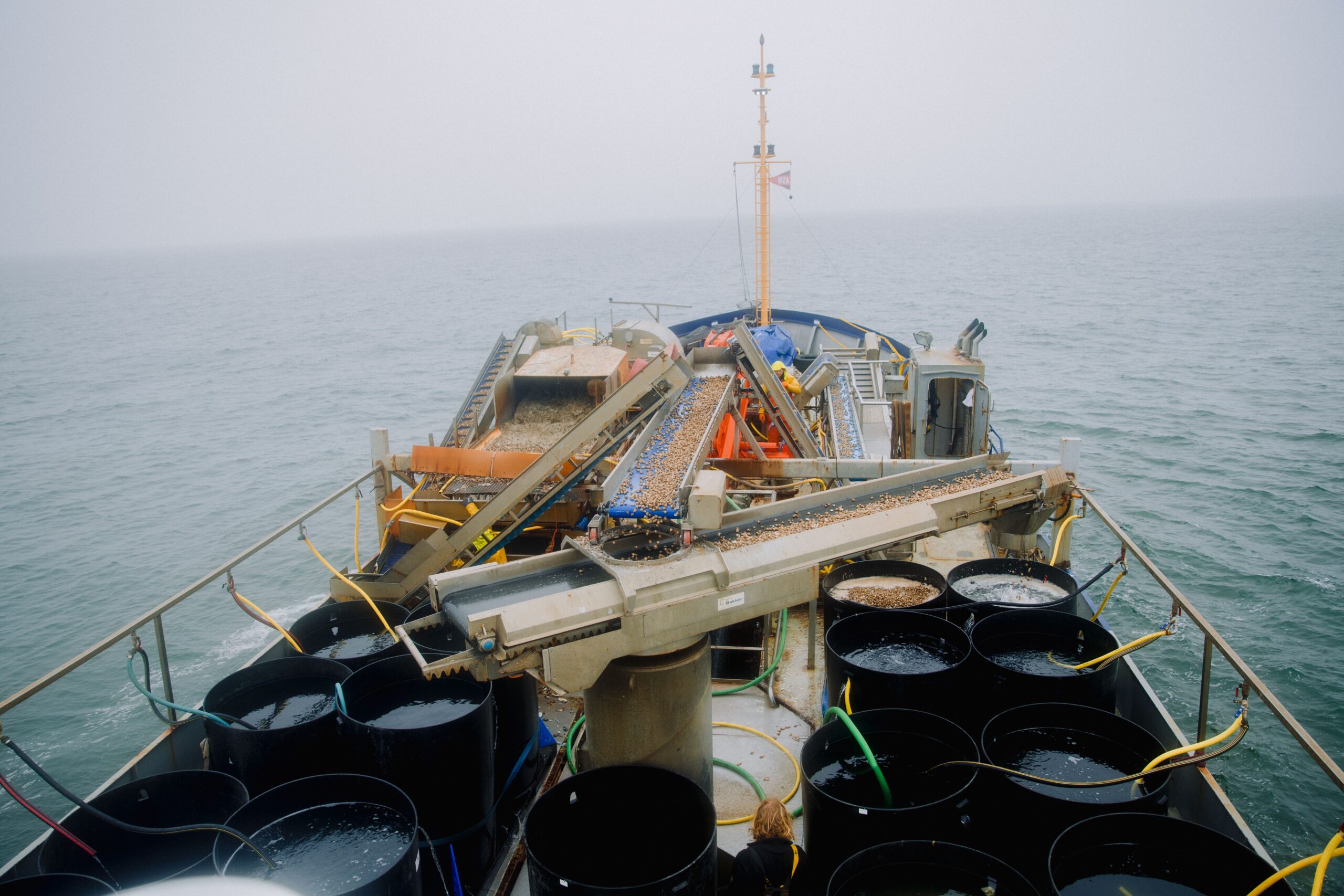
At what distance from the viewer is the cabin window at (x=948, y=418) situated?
14664mm

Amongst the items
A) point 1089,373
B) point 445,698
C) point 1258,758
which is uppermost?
point 445,698

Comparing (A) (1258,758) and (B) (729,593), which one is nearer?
(B) (729,593)

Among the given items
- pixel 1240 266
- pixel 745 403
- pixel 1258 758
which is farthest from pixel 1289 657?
pixel 1240 266

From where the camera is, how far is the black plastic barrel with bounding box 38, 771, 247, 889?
4070mm

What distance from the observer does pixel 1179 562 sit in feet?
59.7

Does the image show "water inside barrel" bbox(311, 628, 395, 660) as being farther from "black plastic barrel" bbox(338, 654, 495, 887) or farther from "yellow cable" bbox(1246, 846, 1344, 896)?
"yellow cable" bbox(1246, 846, 1344, 896)

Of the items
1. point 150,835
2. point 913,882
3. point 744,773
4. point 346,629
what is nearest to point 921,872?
point 913,882

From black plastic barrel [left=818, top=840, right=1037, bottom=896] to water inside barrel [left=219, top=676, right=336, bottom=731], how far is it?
10.7 ft

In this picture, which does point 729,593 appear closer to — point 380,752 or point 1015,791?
point 1015,791

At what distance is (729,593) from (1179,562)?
17.7 meters

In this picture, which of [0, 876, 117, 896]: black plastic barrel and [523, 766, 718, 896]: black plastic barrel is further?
[523, 766, 718, 896]: black plastic barrel

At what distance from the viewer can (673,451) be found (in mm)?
6125

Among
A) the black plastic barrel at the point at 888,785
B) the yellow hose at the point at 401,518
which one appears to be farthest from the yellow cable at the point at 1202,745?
the yellow hose at the point at 401,518

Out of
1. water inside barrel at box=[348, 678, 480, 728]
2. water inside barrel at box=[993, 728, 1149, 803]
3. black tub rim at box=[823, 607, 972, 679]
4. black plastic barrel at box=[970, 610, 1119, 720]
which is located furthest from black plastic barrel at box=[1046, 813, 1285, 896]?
water inside barrel at box=[348, 678, 480, 728]
